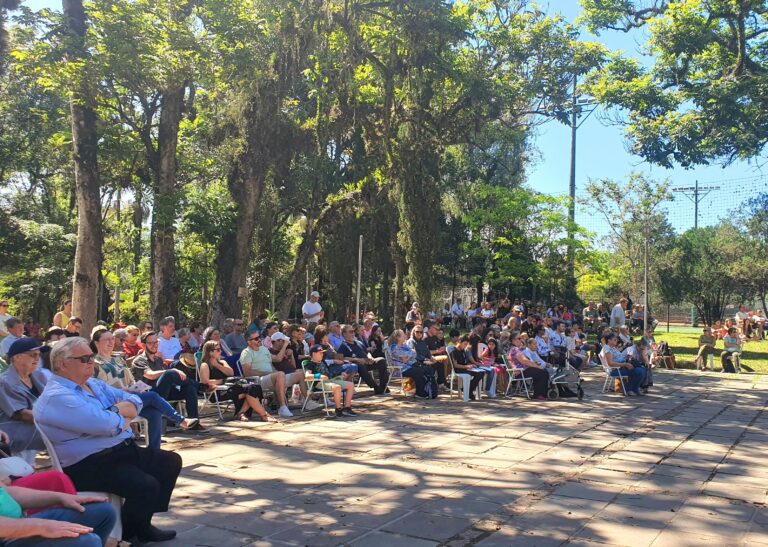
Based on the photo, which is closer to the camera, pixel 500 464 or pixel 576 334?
pixel 500 464

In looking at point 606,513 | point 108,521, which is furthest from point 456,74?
point 108,521

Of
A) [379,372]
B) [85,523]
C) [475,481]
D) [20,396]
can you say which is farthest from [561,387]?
[85,523]

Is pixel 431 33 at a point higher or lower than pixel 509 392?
higher

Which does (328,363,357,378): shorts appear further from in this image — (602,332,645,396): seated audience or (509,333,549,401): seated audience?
(602,332,645,396): seated audience

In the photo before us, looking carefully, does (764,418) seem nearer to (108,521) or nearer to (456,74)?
(108,521)

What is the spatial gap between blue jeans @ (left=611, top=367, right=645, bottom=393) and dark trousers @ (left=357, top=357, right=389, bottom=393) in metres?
4.45

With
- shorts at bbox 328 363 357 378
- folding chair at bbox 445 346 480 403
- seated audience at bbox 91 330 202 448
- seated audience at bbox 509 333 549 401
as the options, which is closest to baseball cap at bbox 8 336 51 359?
seated audience at bbox 91 330 202 448

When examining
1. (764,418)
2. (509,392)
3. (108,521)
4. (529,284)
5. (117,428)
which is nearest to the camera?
(108,521)

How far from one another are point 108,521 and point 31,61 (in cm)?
1212

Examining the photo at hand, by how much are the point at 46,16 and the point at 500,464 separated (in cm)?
1182

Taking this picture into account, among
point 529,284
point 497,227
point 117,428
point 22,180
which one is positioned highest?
point 22,180

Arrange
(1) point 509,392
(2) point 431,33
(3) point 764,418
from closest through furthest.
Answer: (3) point 764,418, (1) point 509,392, (2) point 431,33

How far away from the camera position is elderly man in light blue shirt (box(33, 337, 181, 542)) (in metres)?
3.88

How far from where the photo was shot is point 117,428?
400 cm
